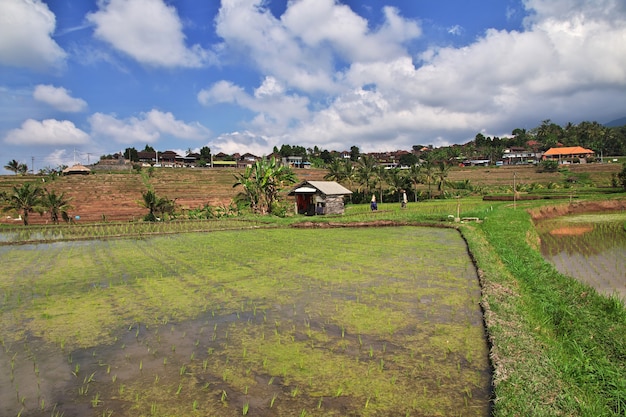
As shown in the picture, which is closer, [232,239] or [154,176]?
[232,239]

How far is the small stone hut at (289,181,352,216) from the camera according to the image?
1015 inches

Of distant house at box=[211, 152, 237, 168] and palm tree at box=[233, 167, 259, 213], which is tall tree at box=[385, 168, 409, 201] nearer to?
palm tree at box=[233, 167, 259, 213]

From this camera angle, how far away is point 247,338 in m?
5.59

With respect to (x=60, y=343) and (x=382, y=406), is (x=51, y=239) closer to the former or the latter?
(x=60, y=343)

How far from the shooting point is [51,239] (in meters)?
16.9

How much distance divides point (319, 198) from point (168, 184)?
2675 centimetres

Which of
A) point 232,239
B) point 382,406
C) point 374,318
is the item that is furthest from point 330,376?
point 232,239

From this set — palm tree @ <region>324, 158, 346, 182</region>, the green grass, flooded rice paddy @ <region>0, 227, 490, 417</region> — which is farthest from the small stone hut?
the green grass

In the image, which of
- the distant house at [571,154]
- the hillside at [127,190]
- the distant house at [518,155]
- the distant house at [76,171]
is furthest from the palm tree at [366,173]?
the distant house at [518,155]

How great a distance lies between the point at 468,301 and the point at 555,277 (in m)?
2.37

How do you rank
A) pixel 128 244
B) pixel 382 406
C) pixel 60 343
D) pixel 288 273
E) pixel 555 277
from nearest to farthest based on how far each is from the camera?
pixel 382 406
pixel 60 343
pixel 555 277
pixel 288 273
pixel 128 244

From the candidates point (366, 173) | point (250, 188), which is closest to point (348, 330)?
point (250, 188)

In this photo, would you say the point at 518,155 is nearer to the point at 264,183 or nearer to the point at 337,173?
the point at 337,173

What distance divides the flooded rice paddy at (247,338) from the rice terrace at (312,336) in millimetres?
23
